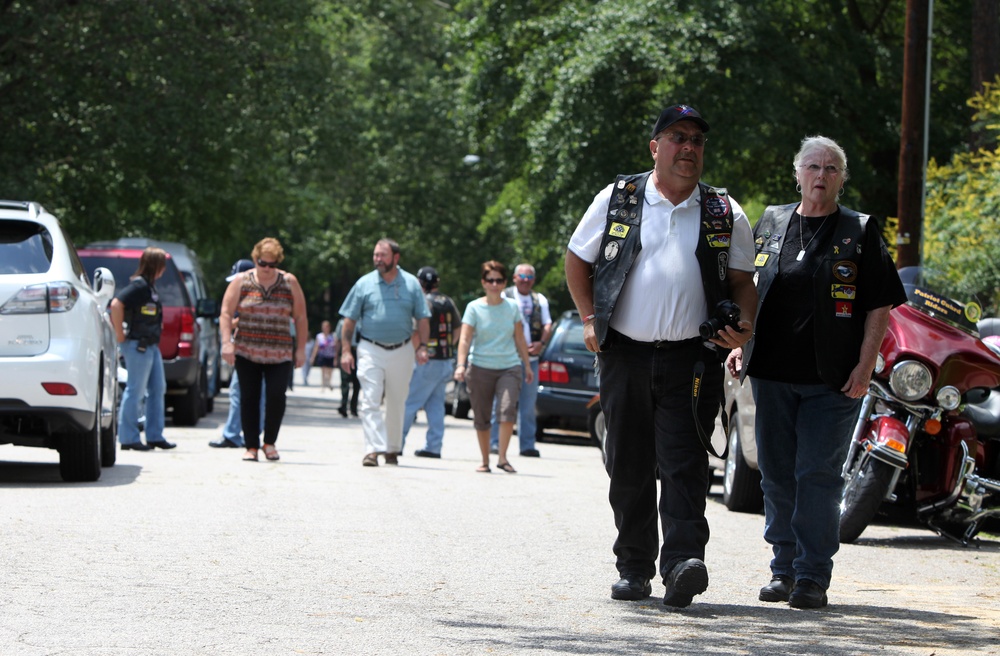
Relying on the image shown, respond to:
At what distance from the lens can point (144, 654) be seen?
17.1ft

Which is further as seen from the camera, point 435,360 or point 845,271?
point 435,360

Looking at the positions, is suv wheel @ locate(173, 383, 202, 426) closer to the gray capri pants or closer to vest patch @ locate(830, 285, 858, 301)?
the gray capri pants

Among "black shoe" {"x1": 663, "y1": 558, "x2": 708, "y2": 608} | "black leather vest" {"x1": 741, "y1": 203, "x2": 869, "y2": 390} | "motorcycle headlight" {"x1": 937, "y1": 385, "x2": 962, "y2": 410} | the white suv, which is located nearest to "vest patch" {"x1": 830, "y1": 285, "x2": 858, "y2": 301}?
"black leather vest" {"x1": 741, "y1": 203, "x2": 869, "y2": 390}

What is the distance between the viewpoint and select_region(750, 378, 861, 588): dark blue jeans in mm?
6996

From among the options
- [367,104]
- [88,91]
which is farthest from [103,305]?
[367,104]

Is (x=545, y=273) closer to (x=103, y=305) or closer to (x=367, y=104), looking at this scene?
(x=367, y=104)

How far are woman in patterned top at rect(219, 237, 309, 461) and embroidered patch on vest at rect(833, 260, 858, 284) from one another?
7.46 m

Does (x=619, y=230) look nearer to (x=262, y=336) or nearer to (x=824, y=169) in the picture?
(x=824, y=169)

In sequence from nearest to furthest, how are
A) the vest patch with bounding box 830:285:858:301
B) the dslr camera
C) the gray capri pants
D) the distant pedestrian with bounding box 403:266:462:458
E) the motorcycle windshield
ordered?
the dslr camera → the vest patch with bounding box 830:285:858:301 → the motorcycle windshield → the gray capri pants → the distant pedestrian with bounding box 403:266:462:458

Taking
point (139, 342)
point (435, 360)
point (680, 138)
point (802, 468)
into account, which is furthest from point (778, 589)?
point (435, 360)

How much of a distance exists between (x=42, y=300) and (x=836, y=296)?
18.0 feet

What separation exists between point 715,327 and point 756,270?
2.69 ft

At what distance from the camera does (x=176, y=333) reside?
782 inches

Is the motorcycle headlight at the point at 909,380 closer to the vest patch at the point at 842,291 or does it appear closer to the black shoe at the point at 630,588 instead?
the vest patch at the point at 842,291
